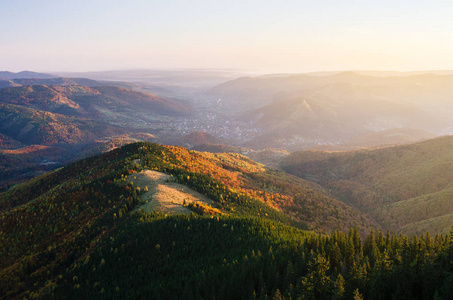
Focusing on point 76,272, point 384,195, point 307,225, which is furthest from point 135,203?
point 384,195

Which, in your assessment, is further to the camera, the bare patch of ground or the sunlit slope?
the sunlit slope

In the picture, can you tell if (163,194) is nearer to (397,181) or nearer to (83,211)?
(83,211)

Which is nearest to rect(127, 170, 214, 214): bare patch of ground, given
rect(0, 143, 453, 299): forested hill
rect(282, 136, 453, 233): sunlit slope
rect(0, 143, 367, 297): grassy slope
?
rect(0, 143, 453, 299): forested hill

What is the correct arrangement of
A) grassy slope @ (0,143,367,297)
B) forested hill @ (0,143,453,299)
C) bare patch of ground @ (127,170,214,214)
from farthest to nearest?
bare patch of ground @ (127,170,214,214), grassy slope @ (0,143,367,297), forested hill @ (0,143,453,299)

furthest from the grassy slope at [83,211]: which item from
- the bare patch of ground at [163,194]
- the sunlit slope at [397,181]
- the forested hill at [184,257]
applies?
the sunlit slope at [397,181]

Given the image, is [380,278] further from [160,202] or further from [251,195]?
[251,195]

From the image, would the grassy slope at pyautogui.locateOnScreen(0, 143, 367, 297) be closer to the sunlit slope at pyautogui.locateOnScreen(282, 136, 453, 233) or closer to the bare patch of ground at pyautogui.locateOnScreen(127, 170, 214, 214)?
the bare patch of ground at pyautogui.locateOnScreen(127, 170, 214, 214)

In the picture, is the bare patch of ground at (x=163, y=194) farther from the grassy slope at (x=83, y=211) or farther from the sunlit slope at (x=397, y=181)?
the sunlit slope at (x=397, y=181)
